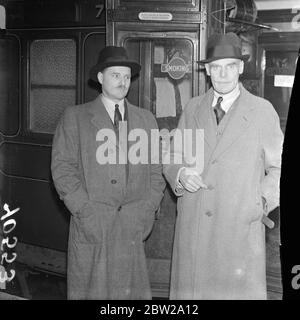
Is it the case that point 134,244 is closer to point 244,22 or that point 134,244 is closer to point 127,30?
point 127,30

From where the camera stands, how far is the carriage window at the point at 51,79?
420 cm

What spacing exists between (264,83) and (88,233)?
6.64 ft

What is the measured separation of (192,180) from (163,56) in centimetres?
97

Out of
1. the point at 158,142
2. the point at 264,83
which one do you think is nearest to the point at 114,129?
the point at 158,142

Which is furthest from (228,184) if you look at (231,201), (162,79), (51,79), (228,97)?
(51,79)

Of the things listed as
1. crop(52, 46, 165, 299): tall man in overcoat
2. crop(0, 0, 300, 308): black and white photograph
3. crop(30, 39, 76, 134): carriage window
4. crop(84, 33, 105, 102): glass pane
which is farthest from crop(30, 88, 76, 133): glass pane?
crop(52, 46, 165, 299): tall man in overcoat

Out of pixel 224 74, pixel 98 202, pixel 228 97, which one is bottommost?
pixel 98 202

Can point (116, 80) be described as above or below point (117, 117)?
above

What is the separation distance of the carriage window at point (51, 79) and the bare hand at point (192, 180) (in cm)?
176

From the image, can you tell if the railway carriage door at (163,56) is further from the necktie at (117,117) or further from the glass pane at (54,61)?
the glass pane at (54,61)

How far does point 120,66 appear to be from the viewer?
9.22 ft

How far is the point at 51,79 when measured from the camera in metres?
4.26

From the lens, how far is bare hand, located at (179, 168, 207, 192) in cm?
265

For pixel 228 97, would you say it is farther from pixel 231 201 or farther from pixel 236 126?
pixel 231 201
